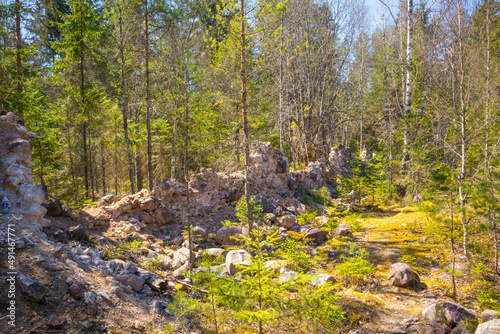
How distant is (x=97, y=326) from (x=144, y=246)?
137 inches

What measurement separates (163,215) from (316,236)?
4978mm

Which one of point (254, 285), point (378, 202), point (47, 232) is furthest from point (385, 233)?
point (47, 232)

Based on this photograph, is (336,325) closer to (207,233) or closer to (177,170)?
(207,233)

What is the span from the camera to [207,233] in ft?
28.9

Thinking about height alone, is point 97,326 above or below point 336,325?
above

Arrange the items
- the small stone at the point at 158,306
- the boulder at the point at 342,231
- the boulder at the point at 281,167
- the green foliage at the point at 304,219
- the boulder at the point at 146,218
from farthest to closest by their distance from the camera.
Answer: the boulder at the point at 281,167, the green foliage at the point at 304,219, the boulder at the point at 342,231, the boulder at the point at 146,218, the small stone at the point at 158,306

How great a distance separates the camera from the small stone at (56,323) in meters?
3.38

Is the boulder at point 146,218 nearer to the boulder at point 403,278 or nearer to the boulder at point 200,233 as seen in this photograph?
the boulder at point 200,233

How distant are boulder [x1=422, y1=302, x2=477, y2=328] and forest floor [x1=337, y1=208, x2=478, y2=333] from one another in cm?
38

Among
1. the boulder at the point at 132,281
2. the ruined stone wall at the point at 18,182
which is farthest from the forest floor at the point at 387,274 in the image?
the ruined stone wall at the point at 18,182

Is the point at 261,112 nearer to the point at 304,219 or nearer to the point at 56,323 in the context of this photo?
the point at 304,219

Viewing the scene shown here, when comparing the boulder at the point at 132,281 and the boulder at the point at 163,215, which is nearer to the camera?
the boulder at the point at 132,281

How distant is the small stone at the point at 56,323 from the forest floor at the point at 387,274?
4360 millimetres

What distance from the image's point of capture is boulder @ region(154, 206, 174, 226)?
8.60m
